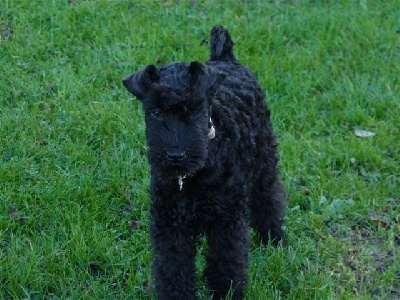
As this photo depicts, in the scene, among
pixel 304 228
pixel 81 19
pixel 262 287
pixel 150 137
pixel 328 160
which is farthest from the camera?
pixel 81 19

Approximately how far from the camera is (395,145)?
20.5ft

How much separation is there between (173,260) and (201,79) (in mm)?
1103

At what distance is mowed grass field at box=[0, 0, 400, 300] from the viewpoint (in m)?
4.77

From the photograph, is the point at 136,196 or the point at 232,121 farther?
the point at 136,196

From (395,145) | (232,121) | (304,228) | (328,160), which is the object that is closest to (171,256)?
(232,121)

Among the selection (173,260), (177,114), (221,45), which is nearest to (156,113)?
(177,114)

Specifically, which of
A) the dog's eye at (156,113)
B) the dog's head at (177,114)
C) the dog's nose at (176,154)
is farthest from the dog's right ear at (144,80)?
the dog's nose at (176,154)

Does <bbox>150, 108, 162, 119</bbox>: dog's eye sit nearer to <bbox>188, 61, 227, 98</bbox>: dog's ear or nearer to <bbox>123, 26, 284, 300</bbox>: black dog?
<bbox>123, 26, 284, 300</bbox>: black dog

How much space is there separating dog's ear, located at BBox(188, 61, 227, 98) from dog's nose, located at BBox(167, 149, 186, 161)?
0.33 metres

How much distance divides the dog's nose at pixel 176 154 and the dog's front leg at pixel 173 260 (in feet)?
1.74

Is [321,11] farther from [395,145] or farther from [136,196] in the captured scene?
[136,196]

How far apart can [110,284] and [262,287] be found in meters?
0.98

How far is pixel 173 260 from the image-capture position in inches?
167

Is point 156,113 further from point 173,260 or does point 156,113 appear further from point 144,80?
point 173,260
